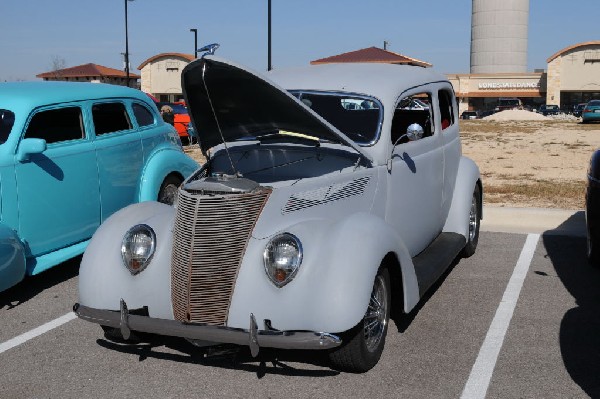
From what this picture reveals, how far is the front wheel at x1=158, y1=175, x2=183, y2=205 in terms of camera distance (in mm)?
7852

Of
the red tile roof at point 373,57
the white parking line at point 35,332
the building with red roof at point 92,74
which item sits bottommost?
the white parking line at point 35,332

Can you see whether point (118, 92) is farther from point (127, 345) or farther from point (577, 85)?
point (577, 85)

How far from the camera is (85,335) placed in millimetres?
5215

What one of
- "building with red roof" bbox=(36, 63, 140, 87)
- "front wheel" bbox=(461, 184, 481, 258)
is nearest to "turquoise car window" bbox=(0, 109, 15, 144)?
"front wheel" bbox=(461, 184, 481, 258)

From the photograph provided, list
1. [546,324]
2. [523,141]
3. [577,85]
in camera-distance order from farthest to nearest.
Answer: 1. [577,85]
2. [523,141]
3. [546,324]

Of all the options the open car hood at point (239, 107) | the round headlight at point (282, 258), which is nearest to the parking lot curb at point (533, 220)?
the open car hood at point (239, 107)

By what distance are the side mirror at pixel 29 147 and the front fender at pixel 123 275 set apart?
165 cm

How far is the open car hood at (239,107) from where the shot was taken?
4507 mm

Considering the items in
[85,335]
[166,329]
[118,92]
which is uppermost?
[118,92]

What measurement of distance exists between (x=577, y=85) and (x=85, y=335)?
76.5m

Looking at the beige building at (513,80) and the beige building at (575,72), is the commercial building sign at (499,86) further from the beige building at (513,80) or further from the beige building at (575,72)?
the beige building at (575,72)

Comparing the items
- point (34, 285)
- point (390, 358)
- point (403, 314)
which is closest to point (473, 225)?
point (403, 314)

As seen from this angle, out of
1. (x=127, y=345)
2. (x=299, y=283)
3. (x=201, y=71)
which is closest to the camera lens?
(x=299, y=283)

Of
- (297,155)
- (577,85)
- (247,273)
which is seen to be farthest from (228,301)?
(577,85)
